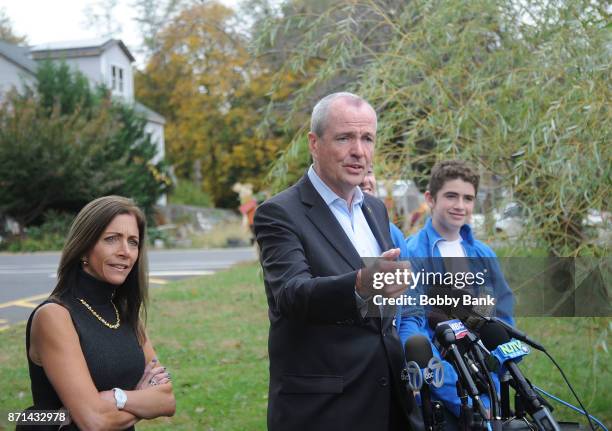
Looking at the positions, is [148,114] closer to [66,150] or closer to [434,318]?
[66,150]

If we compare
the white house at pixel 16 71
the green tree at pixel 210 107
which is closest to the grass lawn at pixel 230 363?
the white house at pixel 16 71

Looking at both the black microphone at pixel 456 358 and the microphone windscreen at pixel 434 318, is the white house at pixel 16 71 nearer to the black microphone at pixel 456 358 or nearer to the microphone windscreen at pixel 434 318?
the microphone windscreen at pixel 434 318

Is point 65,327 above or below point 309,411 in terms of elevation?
above

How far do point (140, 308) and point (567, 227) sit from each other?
11.2 ft

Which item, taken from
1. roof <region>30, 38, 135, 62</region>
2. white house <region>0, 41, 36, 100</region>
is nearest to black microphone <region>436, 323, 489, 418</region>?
white house <region>0, 41, 36, 100</region>

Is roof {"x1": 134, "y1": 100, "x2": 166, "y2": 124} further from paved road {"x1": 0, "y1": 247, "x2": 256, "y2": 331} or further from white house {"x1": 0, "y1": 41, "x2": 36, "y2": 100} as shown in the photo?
white house {"x1": 0, "y1": 41, "x2": 36, "y2": 100}

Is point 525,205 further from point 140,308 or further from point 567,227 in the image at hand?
point 140,308

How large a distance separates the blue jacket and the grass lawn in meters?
0.89

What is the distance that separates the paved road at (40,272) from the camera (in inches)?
264

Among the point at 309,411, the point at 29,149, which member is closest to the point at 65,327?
the point at 309,411

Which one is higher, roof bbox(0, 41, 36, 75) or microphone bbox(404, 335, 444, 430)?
roof bbox(0, 41, 36, 75)

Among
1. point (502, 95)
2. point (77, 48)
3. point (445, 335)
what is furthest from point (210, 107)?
point (445, 335)

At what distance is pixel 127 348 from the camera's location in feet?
9.11

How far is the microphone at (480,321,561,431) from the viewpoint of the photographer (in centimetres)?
189
